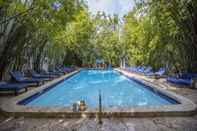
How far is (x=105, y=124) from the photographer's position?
176 inches

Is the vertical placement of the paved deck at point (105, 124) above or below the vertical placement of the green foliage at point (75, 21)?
below

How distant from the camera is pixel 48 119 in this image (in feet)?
16.2

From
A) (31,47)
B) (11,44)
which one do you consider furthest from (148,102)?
(31,47)

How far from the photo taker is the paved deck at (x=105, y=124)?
13.8 ft

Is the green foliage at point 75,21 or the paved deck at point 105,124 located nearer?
the paved deck at point 105,124

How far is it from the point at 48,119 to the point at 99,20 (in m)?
28.3

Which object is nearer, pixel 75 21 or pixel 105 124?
pixel 105 124

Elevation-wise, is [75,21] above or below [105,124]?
above

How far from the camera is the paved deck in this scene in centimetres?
422

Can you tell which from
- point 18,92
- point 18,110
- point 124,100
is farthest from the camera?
point 124,100

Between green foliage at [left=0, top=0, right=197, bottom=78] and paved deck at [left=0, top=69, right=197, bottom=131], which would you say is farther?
green foliage at [left=0, top=0, right=197, bottom=78]

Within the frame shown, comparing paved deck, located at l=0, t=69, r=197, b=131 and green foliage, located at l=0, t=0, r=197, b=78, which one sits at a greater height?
green foliage, located at l=0, t=0, r=197, b=78

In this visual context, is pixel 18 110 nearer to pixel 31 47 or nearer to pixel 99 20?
pixel 31 47

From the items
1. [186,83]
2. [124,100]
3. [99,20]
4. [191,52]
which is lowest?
[124,100]
